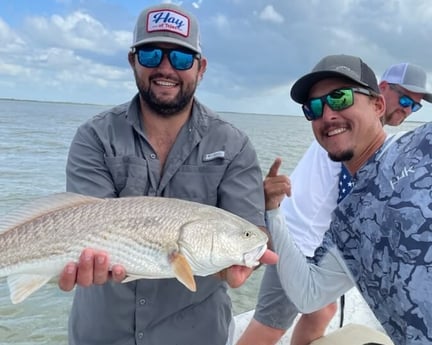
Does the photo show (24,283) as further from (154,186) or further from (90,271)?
(154,186)

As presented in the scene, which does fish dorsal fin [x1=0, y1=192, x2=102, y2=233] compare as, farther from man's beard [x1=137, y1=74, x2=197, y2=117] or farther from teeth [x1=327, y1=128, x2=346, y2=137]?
teeth [x1=327, y1=128, x2=346, y2=137]

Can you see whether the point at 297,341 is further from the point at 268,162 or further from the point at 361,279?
the point at 268,162

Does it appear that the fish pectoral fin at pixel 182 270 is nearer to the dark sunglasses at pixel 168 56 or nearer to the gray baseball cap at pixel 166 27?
the dark sunglasses at pixel 168 56

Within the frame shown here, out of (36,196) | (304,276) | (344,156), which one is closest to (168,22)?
(344,156)

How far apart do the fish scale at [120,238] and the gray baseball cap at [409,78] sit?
308cm

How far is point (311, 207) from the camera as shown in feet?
13.2

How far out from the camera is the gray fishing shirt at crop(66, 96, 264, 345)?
277 cm

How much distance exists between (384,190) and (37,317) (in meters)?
5.84

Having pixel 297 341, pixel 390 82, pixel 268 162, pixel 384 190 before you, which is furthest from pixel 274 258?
pixel 268 162

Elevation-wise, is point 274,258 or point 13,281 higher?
point 274,258

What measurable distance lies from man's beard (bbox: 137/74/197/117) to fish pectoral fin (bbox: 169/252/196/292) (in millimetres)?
815

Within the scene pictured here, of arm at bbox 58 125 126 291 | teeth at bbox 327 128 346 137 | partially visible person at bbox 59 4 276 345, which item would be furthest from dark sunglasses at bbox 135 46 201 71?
teeth at bbox 327 128 346 137

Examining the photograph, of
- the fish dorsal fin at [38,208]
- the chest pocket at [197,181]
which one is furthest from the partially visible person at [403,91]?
the fish dorsal fin at [38,208]

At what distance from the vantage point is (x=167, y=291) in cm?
282
